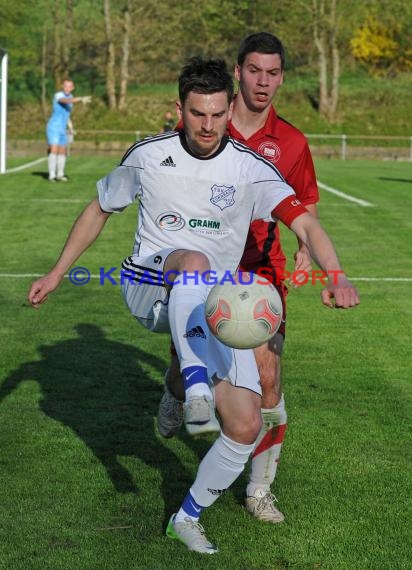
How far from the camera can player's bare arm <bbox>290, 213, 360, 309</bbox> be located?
4766 mm

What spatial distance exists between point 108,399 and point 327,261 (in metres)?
3.19

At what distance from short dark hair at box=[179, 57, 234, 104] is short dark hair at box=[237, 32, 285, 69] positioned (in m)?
0.94

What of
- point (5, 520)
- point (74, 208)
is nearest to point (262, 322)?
point (5, 520)

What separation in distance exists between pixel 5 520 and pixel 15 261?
987 centimetres

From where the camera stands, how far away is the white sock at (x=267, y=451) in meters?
5.67

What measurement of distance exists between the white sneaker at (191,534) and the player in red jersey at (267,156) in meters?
0.96

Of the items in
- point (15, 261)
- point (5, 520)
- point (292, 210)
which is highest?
point (292, 210)

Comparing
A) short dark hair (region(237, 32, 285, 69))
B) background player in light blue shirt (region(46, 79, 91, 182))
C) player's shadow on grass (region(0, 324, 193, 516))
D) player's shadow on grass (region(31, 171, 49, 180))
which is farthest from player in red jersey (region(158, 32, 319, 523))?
player's shadow on grass (region(31, 171, 49, 180))

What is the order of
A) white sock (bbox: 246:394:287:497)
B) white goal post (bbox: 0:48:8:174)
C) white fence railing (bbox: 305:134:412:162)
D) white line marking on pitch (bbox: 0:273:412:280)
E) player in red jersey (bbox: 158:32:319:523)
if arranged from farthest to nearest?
white fence railing (bbox: 305:134:412:162) → white goal post (bbox: 0:48:8:174) → white line marking on pitch (bbox: 0:273:412:280) → player in red jersey (bbox: 158:32:319:523) → white sock (bbox: 246:394:287:497)

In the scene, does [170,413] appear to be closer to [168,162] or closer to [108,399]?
[168,162]

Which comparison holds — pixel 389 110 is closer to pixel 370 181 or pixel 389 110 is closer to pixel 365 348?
pixel 370 181

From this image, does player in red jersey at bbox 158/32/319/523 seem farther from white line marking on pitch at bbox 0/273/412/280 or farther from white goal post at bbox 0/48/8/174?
white goal post at bbox 0/48/8/174

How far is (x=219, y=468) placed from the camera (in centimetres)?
501

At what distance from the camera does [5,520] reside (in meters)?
5.28
